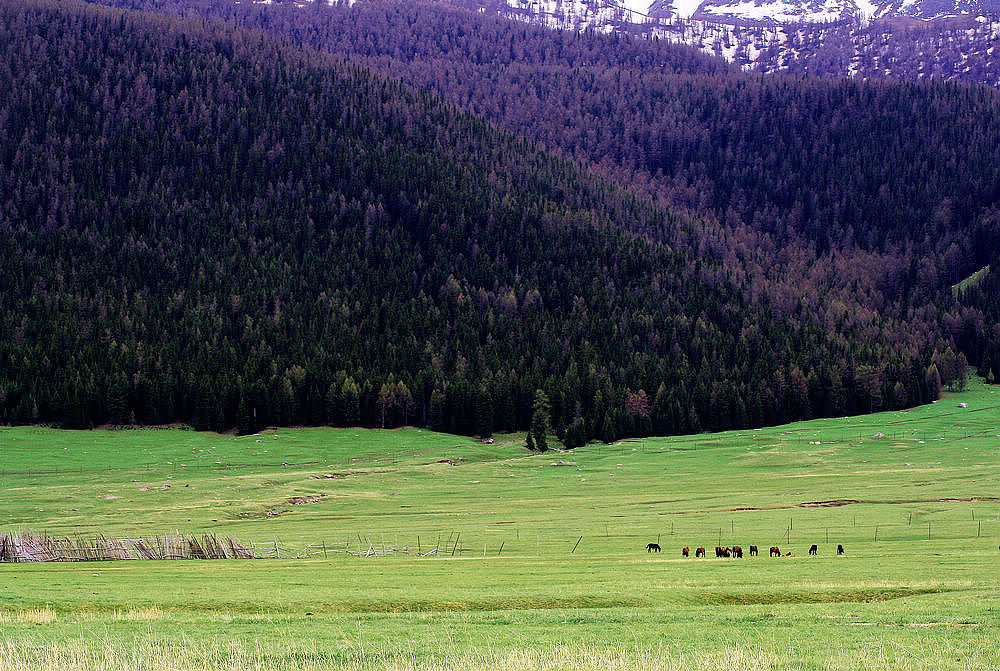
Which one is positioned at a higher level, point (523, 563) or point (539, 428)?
point (523, 563)

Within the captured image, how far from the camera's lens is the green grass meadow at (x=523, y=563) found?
3122cm

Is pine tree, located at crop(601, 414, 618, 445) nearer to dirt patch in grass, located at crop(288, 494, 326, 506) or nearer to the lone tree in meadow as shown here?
the lone tree in meadow

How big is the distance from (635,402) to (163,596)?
161m

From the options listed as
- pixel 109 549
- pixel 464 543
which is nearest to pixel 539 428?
pixel 464 543

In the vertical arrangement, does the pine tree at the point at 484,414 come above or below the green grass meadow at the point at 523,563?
below

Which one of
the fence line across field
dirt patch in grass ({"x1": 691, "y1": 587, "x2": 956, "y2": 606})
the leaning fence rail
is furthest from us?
the fence line across field

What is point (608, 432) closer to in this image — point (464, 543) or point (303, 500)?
point (303, 500)

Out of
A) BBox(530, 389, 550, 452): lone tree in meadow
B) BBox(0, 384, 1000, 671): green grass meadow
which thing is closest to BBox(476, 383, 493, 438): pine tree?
BBox(530, 389, 550, 452): lone tree in meadow

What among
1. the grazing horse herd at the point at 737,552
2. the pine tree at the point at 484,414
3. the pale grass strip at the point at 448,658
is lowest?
the pine tree at the point at 484,414

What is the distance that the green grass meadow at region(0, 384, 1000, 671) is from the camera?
102ft

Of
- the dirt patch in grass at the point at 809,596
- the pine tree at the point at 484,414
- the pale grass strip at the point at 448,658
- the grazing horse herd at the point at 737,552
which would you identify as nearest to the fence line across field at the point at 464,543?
the grazing horse herd at the point at 737,552

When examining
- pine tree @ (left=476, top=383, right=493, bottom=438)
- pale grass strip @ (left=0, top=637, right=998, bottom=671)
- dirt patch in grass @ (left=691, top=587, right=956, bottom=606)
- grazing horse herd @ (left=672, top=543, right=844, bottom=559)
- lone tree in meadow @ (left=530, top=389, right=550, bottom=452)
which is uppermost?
pale grass strip @ (left=0, top=637, right=998, bottom=671)

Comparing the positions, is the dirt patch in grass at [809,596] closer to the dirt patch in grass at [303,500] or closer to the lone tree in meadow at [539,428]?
the dirt patch in grass at [303,500]

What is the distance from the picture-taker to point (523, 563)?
5684 centimetres
